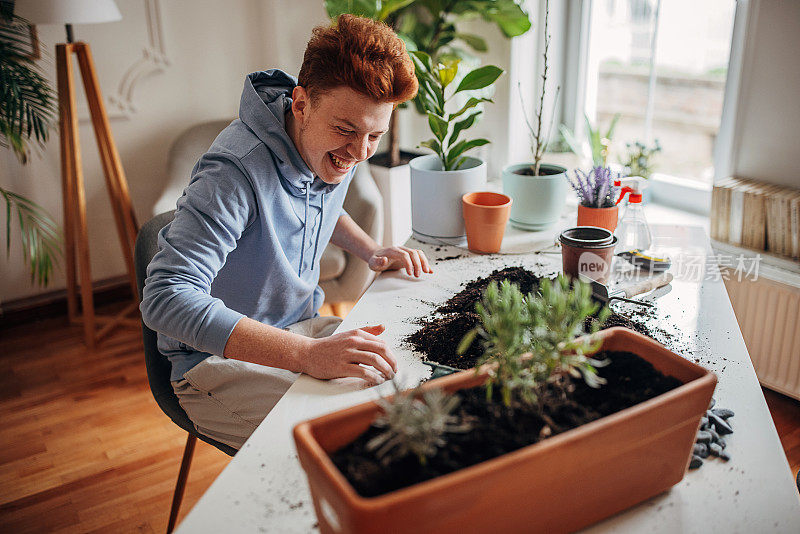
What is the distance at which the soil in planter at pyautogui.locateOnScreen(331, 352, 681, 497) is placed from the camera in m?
0.61

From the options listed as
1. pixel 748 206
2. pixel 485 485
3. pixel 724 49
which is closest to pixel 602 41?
pixel 724 49

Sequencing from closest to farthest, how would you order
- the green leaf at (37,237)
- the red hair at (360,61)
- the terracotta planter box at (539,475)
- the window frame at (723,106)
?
1. the terracotta planter box at (539,475)
2. the red hair at (360,61)
3. the window frame at (723,106)
4. the green leaf at (37,237)

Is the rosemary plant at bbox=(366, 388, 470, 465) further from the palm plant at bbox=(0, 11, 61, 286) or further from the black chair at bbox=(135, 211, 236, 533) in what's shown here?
the palm plant at bbox=(0, 11, 61, 286)

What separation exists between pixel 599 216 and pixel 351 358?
813mm

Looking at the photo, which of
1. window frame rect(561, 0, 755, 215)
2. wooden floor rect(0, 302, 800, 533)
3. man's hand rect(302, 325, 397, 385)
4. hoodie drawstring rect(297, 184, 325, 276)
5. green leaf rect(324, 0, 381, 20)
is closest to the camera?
man's hand rect(302, 325, 397, 385)

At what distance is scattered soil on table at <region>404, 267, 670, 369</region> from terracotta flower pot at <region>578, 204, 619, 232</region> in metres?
0.28

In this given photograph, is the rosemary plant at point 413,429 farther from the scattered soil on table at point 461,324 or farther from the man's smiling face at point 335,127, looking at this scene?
the man's smiling face at point 335,127

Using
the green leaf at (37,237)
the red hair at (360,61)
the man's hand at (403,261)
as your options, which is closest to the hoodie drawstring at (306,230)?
Result: the man's hand at (403,261)

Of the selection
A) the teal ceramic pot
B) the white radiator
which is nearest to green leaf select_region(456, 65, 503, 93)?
the teal ceramic pot

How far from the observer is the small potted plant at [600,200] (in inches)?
58.9

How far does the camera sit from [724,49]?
2.18 metres

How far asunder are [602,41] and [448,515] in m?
2.39

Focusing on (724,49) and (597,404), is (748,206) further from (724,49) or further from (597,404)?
(597,404)

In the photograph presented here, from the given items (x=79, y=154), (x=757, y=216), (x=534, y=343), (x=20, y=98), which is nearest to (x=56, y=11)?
(x=20, y=98)
